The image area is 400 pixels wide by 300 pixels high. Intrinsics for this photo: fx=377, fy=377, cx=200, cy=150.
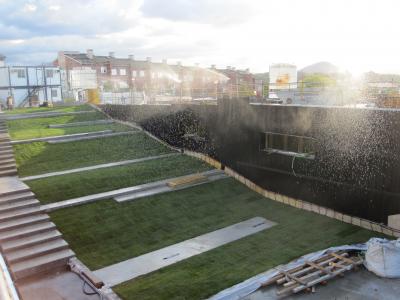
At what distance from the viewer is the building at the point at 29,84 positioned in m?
39.6

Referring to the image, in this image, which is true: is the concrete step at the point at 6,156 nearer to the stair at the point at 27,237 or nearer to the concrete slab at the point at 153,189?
the stair at the point at 27,237

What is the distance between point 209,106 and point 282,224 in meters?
7.46

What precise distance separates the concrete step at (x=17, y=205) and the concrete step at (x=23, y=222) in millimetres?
468

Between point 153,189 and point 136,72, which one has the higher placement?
point 136,72

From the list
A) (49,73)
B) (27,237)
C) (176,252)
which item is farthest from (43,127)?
(49,73)

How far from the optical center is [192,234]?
1112cm

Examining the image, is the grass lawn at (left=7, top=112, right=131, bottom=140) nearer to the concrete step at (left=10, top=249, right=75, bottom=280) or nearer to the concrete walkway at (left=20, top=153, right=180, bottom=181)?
the concrete walkway at (left=20, top=153, right=180, bottom=181)

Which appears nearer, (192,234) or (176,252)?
(176,252)

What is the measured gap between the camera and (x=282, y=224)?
11.9 m

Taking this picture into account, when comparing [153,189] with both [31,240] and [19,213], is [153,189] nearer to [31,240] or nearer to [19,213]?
[19,213]

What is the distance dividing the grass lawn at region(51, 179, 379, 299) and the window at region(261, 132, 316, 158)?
1969 mm

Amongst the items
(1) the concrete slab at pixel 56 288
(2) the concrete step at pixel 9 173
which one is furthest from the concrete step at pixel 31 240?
(2) the concrete step at pixel 9 173

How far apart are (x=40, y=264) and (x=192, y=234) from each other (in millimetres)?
4153

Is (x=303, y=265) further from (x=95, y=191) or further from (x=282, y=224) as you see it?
(x=95, y=191)
